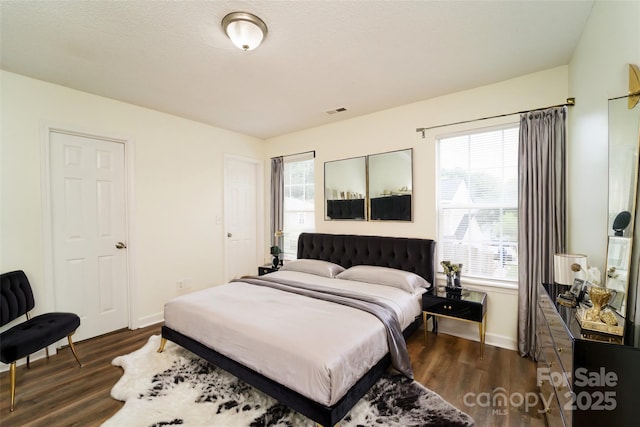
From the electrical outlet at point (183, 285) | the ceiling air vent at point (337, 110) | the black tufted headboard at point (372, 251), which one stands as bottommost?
the electrical outlet at point (183, 285)

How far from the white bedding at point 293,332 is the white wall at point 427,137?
0.93 m

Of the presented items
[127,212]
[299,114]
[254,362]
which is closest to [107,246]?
[127,212]

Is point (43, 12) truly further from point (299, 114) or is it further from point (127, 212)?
point (299, 114)

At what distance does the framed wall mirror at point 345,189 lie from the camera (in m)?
3.87

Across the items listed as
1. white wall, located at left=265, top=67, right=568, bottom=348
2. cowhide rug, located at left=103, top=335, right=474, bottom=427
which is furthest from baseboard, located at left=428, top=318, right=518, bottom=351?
cowhide rug, located at left=103, top=335, right=474, bottom=427

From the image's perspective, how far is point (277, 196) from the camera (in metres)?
4.80

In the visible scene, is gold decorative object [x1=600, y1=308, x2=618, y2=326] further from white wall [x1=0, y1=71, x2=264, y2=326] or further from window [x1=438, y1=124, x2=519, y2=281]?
white wall [x1=0, y1=71, x2=264, y2=326]

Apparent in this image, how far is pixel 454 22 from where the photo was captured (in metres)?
1.96

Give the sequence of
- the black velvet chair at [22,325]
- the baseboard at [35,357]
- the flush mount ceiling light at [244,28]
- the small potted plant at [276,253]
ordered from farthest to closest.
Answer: the small potted plant at [276,253] < the baseboard at [35,357] < the black velvet chair at [22,325] < the flush mount ceiling light at [244,28]

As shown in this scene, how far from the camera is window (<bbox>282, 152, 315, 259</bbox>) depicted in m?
4.56

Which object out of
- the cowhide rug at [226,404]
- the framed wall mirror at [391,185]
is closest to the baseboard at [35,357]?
the cowhide rug at [226,404]

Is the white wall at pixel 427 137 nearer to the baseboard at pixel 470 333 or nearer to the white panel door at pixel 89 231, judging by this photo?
the baseboard at pixel 470 333

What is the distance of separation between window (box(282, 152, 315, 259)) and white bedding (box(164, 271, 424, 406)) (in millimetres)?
1954

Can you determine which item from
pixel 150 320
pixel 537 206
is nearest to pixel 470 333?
pixel 537 206
